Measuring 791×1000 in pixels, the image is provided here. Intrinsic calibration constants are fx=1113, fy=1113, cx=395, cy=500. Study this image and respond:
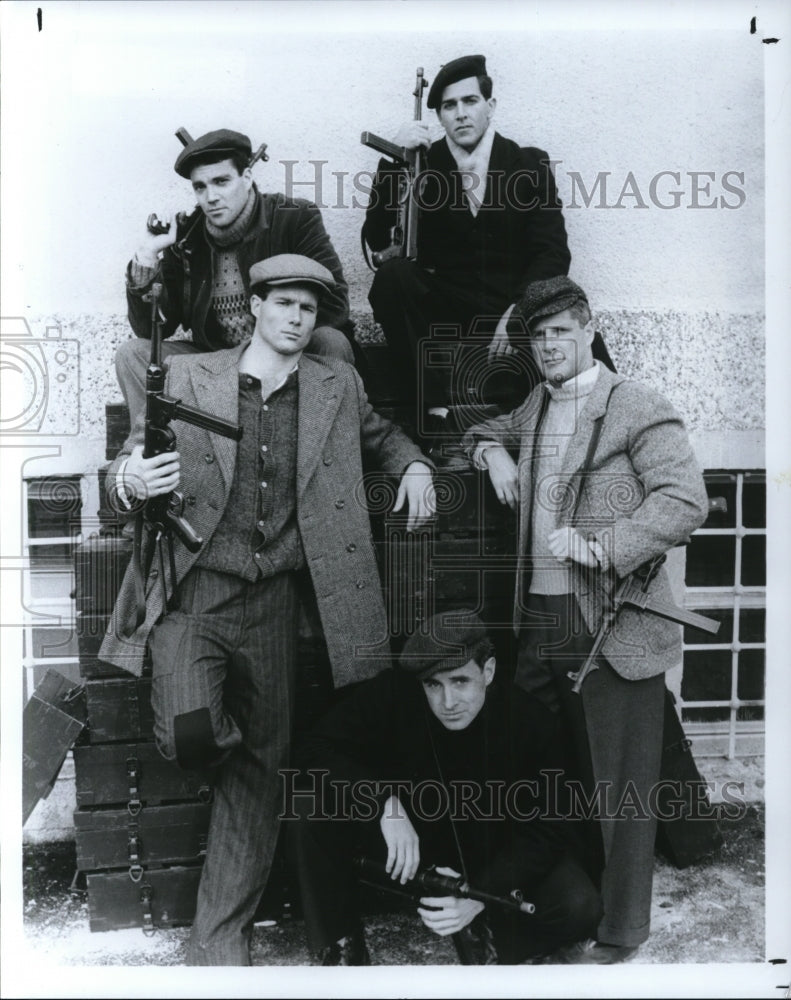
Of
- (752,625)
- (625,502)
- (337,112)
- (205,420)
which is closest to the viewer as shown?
(205,420)

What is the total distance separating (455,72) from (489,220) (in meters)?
0.51

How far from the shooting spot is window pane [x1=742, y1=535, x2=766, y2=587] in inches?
155

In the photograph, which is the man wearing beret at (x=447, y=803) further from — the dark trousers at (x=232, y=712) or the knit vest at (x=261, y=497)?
the knit vest at (x=261, y=497)

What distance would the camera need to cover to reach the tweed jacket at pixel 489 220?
380 cm

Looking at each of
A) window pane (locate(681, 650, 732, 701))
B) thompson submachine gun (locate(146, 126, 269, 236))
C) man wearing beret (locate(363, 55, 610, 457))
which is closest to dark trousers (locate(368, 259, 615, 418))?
man wearing beret (locate(363, 55, 610, 457))

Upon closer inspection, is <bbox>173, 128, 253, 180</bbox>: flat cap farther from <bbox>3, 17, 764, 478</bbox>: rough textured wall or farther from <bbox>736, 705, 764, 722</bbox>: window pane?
<bbox>736, 705, 764, 722</bbox>: window pane

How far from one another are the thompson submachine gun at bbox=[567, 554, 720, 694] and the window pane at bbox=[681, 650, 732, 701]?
0.34 metres

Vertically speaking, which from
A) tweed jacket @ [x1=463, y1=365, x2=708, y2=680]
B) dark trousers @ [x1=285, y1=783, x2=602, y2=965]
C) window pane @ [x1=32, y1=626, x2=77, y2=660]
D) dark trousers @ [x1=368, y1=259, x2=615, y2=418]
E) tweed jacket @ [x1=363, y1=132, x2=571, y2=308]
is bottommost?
dark trousers @ [x1=285, y1=783, x2=602, y2=965]

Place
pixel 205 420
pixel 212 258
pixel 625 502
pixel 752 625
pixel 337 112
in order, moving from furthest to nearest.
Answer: pixel 752 625 → pixel 337 112 → pixel 212 258 → pixel 625 502 → pixel 205 420

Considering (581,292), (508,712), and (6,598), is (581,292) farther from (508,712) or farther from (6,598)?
(6,598)

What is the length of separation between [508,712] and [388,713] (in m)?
0.40

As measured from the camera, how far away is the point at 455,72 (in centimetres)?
378

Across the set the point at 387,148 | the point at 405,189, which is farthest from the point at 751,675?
the point at 387,148

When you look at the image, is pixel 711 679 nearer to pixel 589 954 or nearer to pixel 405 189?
pixel 589 954
